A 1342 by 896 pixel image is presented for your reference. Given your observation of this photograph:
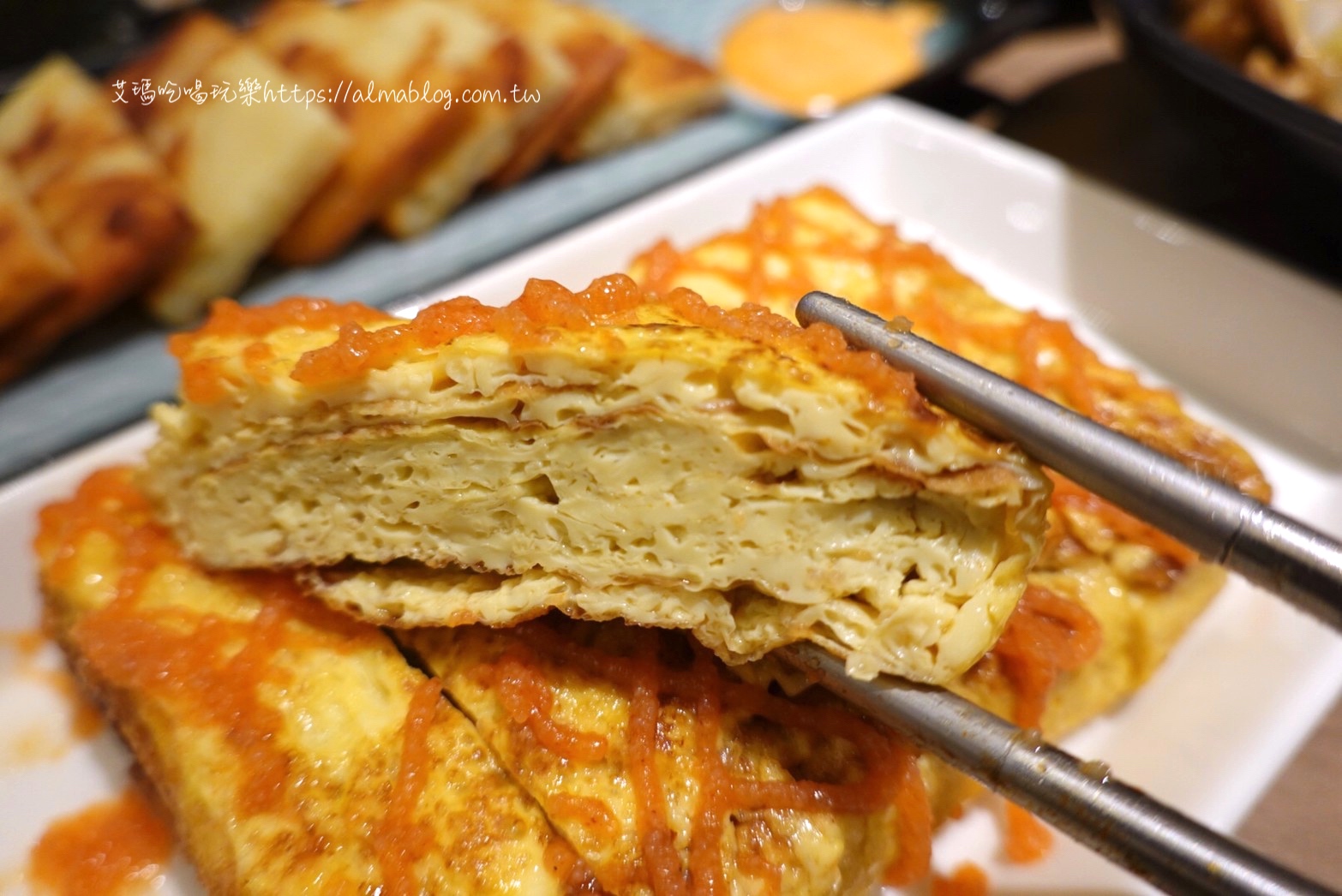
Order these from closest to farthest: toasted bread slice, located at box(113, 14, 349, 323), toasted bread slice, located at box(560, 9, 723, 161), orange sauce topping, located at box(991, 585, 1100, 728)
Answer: orange sauce topping, located at box(991, 585, 1100, 728) < toasted bread slice, located at box(113, 14, 349, 323) < toasted bread slice, located at box(560, 9, 723, 161)

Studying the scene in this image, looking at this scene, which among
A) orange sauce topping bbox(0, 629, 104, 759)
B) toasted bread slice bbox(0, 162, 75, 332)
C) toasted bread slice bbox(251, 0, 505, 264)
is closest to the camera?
orange sauce topping bbox(0, 629, 104, 759)

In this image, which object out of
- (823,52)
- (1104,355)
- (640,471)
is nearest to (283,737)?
(640,471)

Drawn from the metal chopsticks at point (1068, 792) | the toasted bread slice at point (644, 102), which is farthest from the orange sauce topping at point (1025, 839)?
the toasted bread slice at point (644, 102)

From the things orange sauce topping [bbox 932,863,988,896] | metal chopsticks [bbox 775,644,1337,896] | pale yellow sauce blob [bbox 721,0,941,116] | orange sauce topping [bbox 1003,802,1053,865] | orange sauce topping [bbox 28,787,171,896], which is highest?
metal chopsticks [bbox 775,644,1337,896]

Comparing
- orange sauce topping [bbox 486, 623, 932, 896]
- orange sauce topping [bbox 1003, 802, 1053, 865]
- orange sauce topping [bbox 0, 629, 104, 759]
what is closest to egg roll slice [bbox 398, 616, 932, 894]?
orange sauce topping [bbox 486, 623, 932, 896]

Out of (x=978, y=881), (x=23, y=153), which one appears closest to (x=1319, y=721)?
(x=978, y=881)

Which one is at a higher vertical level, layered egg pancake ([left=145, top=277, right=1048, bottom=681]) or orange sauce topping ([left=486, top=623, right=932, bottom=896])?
layered egg pancake ([left=145, top=277, right=1048, bottom=681])

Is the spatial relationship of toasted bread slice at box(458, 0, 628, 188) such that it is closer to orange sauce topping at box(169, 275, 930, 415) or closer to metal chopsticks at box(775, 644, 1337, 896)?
orange sauce topping at box(169, 275, 930, 415)
